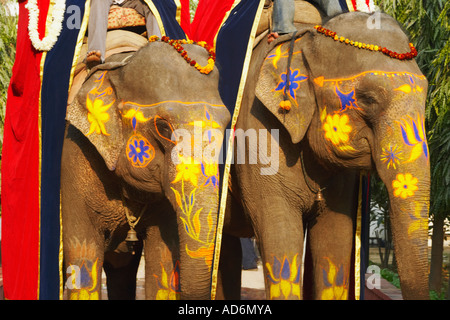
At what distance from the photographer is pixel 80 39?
657cm

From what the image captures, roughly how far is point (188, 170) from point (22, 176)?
1632 millimetres

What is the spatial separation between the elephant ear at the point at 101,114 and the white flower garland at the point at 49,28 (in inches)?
22.7

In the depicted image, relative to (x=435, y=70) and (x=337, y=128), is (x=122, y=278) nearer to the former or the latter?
(x=337, y=128)

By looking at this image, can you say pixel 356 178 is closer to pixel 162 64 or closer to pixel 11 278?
pixel 162 64

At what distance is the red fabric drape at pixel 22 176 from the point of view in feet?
21.6

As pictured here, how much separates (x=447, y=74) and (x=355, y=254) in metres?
2.88

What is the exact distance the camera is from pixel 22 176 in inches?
263

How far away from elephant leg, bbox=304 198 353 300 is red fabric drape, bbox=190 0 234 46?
5.17 feet

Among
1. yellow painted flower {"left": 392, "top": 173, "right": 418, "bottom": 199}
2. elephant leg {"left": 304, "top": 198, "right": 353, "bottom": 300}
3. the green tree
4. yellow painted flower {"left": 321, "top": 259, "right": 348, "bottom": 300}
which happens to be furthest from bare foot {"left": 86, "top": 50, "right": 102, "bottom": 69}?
the green tree

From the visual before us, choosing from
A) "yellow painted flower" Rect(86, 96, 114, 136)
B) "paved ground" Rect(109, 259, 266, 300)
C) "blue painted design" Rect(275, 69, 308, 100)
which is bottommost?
"paved ground" Rect(109, 259, 266, 300)

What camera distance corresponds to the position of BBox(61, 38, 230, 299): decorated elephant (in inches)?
220

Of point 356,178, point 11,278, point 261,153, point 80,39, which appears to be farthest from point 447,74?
point 11,278

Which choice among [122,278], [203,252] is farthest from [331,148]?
[122,278]

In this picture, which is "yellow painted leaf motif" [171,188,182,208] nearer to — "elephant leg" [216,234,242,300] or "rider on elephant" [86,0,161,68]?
"rider on elephant" [86,0,161,68]
